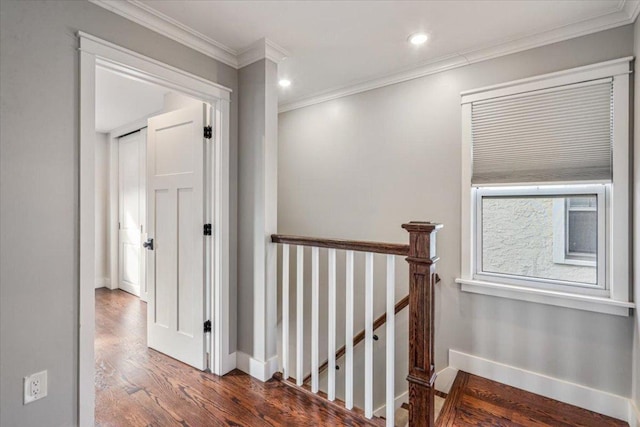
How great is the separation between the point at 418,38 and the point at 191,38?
156 centimetres

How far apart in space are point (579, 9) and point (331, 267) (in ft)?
7.05

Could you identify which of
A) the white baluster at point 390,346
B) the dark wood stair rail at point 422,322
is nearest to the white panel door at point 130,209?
the white baluster at point 390,346

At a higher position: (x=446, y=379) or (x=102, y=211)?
(x=102, y=211)

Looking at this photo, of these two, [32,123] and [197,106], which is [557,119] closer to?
[197,106]

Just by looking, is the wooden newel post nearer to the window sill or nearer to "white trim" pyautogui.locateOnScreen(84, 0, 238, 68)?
the window sill

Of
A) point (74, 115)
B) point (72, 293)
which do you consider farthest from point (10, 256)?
point (74, 115)

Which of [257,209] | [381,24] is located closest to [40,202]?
[257,209]

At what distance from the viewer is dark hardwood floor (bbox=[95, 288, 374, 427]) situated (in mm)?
1812

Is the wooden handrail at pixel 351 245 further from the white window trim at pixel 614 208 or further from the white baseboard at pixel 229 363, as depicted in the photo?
the white window trim at pixel 614 208

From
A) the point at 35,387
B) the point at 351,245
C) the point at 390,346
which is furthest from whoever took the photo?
the point at 351,245

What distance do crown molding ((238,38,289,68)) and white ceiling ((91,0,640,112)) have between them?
4cm

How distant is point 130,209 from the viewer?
4.64 m

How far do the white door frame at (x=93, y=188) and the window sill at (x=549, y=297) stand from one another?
184 cm

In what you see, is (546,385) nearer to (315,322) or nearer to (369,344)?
(369,344)
